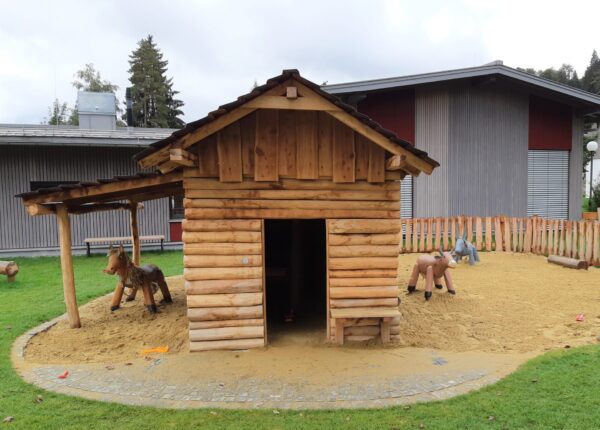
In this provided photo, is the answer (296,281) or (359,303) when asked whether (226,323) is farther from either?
(296,281)

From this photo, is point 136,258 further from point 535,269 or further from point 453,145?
point 453,145

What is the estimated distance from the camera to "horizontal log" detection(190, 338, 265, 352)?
20.4 ft

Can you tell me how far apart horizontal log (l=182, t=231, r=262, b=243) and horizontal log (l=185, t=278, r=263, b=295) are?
62 centimetres

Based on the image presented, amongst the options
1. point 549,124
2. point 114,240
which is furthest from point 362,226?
point 549,124

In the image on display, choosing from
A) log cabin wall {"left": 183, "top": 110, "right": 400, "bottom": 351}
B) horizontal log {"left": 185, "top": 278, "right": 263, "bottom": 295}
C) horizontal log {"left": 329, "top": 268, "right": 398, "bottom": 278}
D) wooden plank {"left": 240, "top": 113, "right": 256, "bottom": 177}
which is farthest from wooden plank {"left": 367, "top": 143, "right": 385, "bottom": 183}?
horizontal log {"left": 185, "top": 278, "right": 263, "bottom": 295}

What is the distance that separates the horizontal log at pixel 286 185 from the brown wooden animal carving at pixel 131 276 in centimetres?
280

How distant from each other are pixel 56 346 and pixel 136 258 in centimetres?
378

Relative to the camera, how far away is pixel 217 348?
245 inches

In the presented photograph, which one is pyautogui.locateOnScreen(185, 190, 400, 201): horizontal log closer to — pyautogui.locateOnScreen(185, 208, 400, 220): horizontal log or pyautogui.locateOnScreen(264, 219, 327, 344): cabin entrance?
pyautogui.locateOnScreen(185, 208, 400, 220): horizontal log

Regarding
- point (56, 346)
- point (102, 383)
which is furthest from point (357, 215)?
point (56, 346)

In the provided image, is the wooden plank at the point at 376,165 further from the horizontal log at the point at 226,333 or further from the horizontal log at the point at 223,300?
the horizontal log at the point at 226,333

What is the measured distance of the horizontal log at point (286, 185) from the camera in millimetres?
6125

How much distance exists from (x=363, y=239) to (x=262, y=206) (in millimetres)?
1689

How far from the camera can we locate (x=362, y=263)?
6457 millimetres
